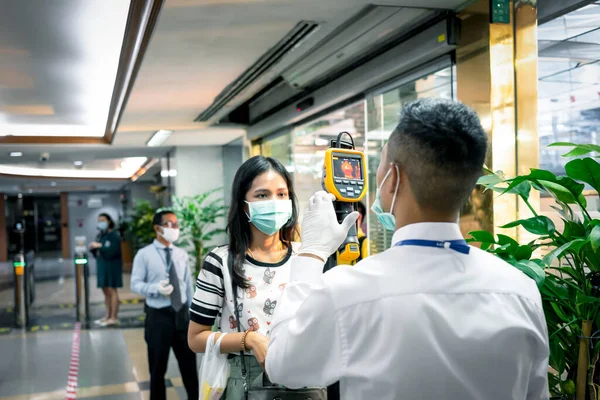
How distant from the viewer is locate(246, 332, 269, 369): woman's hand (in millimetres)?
1729

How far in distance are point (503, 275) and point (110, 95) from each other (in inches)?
230

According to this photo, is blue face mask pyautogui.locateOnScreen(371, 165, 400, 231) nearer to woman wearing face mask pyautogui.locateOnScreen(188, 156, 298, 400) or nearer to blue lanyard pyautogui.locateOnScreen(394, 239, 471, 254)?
blue lanyard pyautogui.locateOnScreen(394, 239, 471, 254)

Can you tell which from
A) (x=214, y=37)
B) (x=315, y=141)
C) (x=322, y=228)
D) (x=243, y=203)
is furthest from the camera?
(x=315, y=141)

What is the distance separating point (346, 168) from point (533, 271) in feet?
2.41

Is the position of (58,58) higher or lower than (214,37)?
higher

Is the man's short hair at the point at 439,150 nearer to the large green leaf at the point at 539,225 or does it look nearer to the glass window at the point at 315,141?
the large green leaf at the point at 539,225

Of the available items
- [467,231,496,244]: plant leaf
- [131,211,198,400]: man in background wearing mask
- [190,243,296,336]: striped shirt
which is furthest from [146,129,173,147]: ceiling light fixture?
[467,231,496,244]: plant leaf

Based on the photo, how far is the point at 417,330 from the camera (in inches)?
40.6

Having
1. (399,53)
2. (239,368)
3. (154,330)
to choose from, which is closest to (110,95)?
(154,330)

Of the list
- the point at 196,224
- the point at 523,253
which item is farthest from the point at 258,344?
the point at 196,224

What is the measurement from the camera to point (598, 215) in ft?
8.32

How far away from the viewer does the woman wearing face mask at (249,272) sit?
1854 millimetres

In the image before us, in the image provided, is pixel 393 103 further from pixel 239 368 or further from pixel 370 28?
pixel 239 368

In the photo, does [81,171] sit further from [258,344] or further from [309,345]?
[309,345]
